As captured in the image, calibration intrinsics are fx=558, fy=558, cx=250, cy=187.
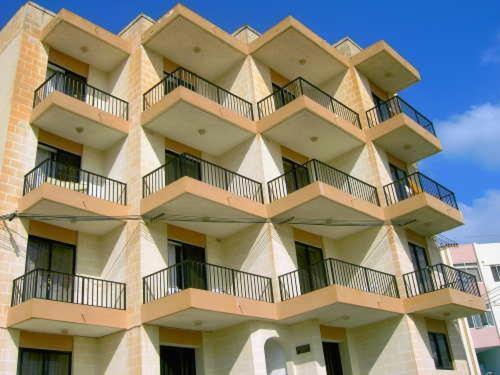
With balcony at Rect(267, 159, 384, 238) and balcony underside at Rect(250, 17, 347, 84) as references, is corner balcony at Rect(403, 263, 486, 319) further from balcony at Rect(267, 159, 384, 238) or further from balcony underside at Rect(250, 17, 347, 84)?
balcony underside at Rect(250, 17, 347, 84)

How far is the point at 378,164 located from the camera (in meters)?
22.2

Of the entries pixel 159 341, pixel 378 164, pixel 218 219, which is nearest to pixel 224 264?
pixel 218 219

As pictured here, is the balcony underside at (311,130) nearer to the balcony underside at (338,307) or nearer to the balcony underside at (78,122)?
the balcony underside at (78,122)

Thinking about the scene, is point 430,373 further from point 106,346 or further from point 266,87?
point 266,87

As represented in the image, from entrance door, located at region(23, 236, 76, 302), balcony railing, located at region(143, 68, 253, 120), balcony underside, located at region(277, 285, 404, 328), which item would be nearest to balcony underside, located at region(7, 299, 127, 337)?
entrance door, located at region(23, 236, 76, 302)

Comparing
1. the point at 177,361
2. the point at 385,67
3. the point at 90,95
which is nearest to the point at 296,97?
the point at 385,67

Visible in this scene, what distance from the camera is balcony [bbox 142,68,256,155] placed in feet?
62.1

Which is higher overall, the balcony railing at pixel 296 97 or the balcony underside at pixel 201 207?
the balcony railing at pixel 296 97

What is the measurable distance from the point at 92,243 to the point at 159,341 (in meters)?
4.07

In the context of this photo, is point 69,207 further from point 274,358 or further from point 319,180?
point 319,180

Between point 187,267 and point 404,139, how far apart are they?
10.6m

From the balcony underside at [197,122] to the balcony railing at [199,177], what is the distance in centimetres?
81

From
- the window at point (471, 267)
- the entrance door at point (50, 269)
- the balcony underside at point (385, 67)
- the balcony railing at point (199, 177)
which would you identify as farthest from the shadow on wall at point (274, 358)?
the window at point (471, 267)

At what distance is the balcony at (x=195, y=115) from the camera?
62.1ft
